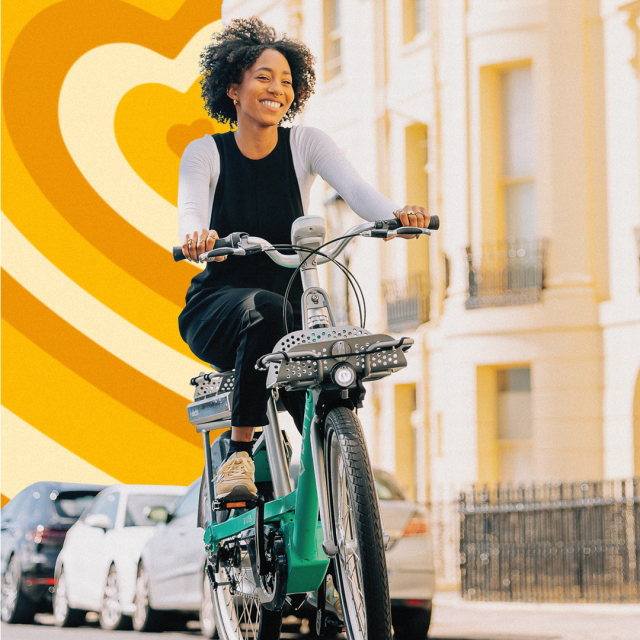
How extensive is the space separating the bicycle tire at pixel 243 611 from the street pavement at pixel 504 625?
6.06m

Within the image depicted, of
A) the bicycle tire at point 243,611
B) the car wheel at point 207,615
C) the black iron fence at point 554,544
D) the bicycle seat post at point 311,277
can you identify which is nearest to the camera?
the bicycle seat post at point 311,277

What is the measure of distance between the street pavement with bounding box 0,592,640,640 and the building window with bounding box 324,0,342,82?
12053mm

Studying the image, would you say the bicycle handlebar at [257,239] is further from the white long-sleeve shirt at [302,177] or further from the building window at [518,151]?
the building window at [518,151]

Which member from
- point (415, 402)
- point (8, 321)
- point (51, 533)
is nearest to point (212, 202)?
point (8, 321)

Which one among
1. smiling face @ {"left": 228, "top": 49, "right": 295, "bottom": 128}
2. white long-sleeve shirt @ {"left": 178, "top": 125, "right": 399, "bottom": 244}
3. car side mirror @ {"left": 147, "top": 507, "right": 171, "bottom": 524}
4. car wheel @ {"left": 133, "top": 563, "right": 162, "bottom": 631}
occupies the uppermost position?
smiling face @ {"left": 228, "top": 49, "right": 295, "bottom": 128}

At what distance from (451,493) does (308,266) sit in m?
16.6

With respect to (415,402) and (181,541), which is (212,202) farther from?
(415,402)

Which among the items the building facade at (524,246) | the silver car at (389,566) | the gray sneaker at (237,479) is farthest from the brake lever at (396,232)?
the building facade at (524,246)

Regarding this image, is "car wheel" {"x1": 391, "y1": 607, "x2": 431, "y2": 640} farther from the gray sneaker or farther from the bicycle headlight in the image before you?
the bicycle headlight

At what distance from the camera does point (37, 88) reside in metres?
8.38

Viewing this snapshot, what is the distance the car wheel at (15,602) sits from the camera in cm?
1543

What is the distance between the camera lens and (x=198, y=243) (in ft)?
16.2

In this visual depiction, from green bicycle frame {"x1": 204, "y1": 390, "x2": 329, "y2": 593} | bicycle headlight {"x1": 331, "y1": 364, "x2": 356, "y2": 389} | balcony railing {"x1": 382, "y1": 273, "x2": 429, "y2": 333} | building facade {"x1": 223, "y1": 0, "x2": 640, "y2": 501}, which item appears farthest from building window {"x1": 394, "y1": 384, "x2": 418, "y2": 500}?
bicycle headlight {"x1": 331, "y1": 364, "x2": 356, "y2": 389}

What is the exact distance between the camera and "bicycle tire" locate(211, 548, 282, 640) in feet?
17.5
